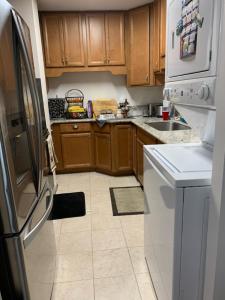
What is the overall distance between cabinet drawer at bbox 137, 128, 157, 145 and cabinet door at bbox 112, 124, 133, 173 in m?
0.40

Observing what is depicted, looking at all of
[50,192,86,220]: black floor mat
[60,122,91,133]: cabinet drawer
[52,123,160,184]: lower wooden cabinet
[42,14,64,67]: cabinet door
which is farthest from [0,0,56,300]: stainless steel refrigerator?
[42,14,64,67]: cabinet door

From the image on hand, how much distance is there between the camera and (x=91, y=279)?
173 centimetres

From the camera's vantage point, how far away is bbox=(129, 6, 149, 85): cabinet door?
133 inches

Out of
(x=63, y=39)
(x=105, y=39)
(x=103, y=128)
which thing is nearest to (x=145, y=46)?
(x=105, y=39)

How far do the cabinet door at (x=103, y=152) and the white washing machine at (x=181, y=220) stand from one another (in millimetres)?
2243

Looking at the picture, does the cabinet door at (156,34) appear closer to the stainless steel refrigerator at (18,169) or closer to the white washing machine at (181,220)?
the white washing machine at (181,220)

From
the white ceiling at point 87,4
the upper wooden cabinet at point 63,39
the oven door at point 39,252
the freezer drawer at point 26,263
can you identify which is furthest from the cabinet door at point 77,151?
the freezer drawer at point 26,263

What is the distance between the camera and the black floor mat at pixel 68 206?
263 cm

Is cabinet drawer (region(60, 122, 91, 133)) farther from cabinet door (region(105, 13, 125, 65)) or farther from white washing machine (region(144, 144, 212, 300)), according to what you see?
white washing machine (region(144, 144, 212, 300))

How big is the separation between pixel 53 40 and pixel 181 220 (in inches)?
132

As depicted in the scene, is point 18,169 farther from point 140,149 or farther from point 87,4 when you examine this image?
point 87,4

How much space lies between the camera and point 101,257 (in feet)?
6.38

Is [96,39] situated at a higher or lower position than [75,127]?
higher

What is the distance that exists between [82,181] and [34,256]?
2392 millimetres
